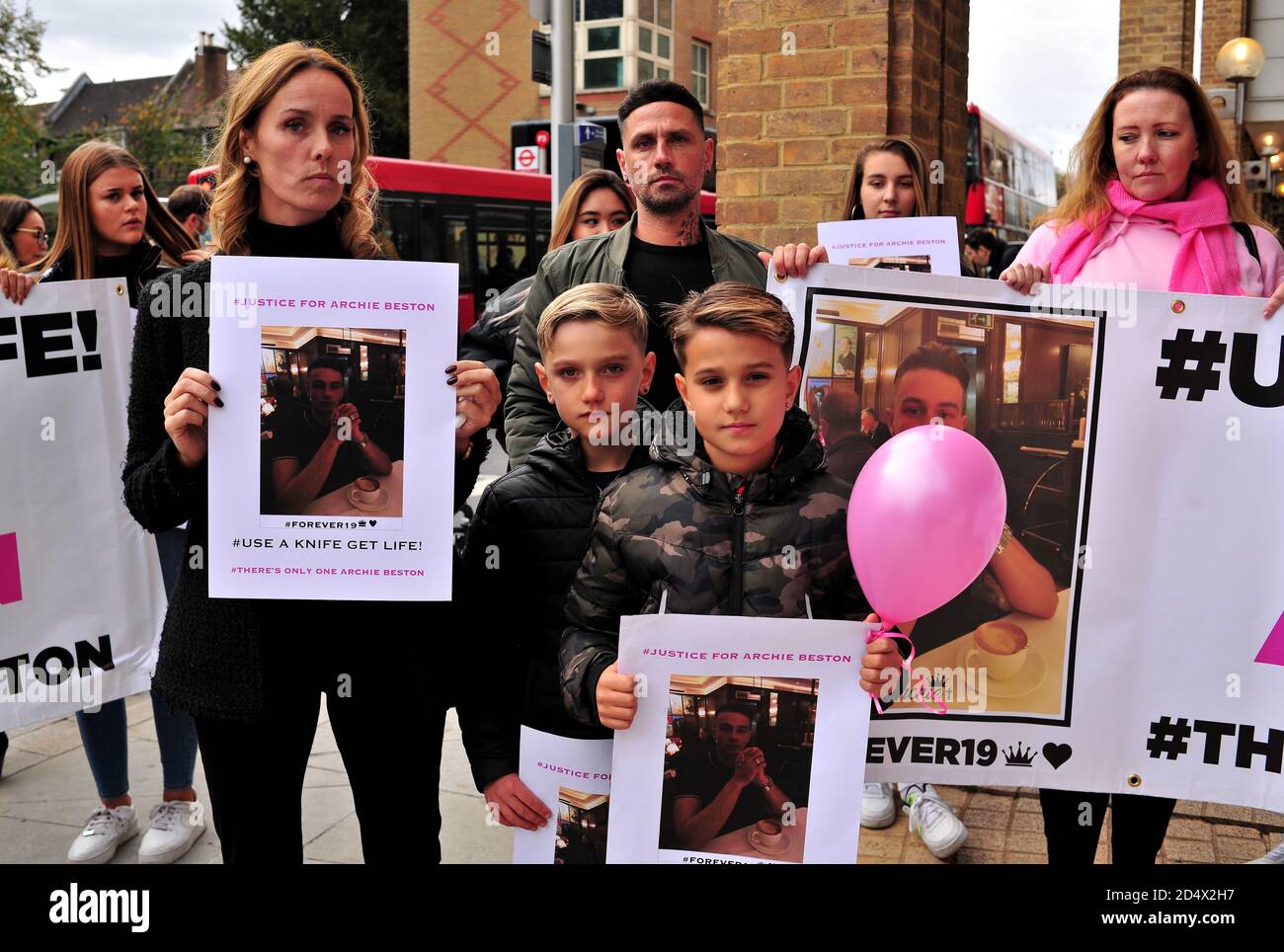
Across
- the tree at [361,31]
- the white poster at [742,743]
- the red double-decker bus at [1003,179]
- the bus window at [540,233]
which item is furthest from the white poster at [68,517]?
the tree at [361,31]

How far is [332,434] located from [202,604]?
43cm

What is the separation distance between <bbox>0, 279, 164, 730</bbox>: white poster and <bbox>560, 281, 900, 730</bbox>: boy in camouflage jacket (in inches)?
74.2

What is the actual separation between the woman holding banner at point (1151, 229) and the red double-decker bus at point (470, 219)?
1340 centimetres

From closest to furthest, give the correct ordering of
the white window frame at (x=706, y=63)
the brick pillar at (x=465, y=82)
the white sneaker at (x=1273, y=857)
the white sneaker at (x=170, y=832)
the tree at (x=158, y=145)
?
1. the white sneaker at (x=1273, y=857)
2. the white sneaker at (x=170, y=832)
3. the brick pillar at (x=465, y=82)
4. the white window frame at (x=706, y=63)
5. the tree at (x=158, y=145)

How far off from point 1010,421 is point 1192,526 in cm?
45

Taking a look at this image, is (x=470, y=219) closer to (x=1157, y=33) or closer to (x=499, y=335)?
(x=1157, y=33)

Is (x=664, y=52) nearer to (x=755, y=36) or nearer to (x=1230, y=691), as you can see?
(x=755, y=36)

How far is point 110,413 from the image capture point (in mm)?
3498

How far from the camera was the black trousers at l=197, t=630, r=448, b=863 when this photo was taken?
2234mm

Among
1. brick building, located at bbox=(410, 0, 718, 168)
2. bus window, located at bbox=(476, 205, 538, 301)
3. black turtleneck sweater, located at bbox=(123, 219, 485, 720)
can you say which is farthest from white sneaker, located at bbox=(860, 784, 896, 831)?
brick building, located at bbox=(410, 0, 718, 168)

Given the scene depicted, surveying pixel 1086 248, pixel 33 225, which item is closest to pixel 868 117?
pixel 1086 248

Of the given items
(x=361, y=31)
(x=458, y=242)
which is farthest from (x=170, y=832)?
(x=361, y=31)

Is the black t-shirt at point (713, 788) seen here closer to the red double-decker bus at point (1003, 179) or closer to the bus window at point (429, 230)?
the bus window at point (429, 230)

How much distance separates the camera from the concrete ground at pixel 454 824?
3.72 meters
